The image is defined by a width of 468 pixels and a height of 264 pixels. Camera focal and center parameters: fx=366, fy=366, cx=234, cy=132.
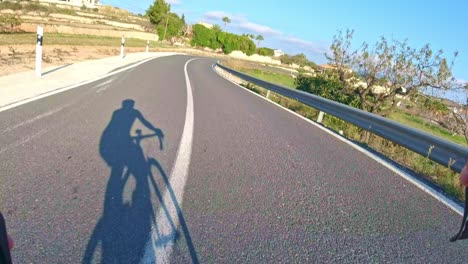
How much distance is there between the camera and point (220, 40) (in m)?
109

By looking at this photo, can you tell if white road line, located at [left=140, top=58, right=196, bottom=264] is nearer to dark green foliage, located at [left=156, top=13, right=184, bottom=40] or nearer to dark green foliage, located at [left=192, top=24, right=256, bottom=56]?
dark green foliage, located at [left=156, top=13, right=184, bottom=40]

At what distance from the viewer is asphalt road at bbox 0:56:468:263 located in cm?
292

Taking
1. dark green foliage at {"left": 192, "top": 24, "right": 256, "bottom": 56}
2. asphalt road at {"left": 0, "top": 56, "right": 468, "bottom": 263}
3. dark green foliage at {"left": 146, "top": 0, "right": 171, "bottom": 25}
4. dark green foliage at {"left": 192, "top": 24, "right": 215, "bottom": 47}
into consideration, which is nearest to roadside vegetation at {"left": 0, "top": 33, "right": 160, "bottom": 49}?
asphalt road at {"left": 0, "top": 56, "right": 468, "bottom": 263}

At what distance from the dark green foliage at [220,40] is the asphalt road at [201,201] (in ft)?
333

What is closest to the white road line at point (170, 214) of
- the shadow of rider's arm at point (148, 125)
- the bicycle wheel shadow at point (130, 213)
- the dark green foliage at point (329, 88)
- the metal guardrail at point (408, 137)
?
the bicycle wheel shadow at point (130, 213)

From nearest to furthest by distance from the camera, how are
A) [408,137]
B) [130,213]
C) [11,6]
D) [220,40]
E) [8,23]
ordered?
[130,213]
[408,137]
[8,23]
[11,6]
[220,40]

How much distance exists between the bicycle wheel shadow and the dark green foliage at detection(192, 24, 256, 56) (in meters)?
103

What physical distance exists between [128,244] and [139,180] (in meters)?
1.40

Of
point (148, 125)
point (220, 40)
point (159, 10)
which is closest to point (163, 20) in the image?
point (159, 10)

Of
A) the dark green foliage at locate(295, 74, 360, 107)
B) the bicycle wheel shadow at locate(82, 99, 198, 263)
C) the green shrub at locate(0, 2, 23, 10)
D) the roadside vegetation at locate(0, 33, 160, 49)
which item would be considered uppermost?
the green shrub at locate(0, 2, 23, 10)

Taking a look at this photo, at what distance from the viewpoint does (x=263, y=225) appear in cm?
346

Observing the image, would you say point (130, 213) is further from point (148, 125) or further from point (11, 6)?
point (11, 6)

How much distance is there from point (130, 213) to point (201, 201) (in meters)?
0.79

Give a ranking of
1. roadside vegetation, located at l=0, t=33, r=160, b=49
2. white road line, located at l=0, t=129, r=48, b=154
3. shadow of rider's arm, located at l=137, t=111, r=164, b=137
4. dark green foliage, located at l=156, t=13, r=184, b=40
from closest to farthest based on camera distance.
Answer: white road line, located at l=0, t=129, r=48, b=154
shadow of rider's arm, located at l=137, t=111, r=164, b=137
roadside vegetation, located at l=0, t=33, r=160, b=49
dark green foliage, located at l=156, t=13, r=184, b=40
